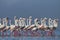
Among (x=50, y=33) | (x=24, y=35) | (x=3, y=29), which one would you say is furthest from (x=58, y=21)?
(x=3, y=29)

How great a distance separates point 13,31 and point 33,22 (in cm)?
88

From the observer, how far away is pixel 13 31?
981 cm

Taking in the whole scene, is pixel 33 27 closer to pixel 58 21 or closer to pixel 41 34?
pixel 41 34

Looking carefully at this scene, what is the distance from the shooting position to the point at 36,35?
991cm

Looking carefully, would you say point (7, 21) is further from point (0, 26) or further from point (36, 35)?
point (36, 35)

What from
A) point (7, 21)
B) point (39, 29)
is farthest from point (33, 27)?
point (7, 21)

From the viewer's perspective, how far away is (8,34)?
1017 cm

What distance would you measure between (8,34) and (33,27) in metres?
1.05

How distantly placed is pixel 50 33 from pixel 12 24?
1396mm

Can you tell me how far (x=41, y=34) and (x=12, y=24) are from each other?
3.64 feet

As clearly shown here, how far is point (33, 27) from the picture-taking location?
9695mm

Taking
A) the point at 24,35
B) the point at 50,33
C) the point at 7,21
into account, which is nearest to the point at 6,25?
the point at 7,21

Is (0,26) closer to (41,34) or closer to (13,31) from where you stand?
(13,31)

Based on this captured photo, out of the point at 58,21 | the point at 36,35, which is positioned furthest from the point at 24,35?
the point at 58,21
